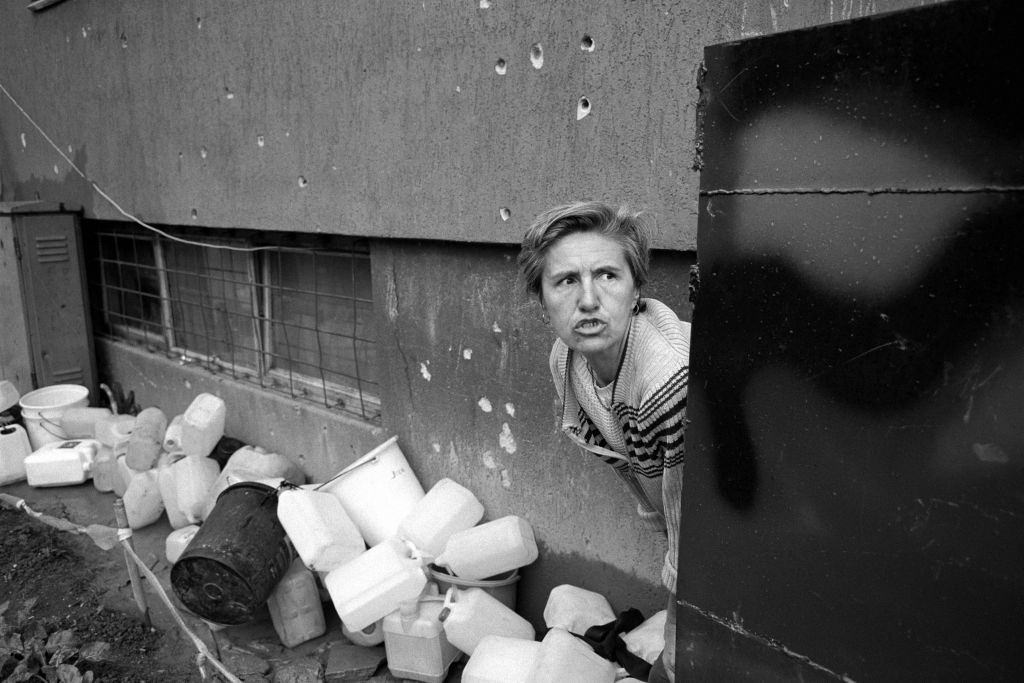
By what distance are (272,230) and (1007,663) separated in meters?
4.30

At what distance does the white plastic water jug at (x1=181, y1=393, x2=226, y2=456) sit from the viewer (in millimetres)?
4832

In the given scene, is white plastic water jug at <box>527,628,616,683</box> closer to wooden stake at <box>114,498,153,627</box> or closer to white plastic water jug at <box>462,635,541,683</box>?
white plastic water jug at <box>462,635,541,683</box>

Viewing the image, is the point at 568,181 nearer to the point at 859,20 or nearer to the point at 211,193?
the point at 859,20

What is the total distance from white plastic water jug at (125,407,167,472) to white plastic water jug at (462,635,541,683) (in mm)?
3239

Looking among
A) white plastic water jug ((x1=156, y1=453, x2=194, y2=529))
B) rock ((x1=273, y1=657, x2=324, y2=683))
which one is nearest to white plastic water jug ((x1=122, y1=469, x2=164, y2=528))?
white plastic water jug ((x1=156, y1=453, x2=194, y2=529))

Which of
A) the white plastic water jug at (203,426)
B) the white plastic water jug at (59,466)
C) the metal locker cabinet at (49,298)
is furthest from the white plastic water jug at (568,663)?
the metal locker cabinet at (49,298)

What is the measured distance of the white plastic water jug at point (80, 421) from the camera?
18.9 ft

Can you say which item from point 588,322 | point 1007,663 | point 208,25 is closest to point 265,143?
point 208,25

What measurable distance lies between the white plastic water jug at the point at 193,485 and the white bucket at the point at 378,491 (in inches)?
42.2

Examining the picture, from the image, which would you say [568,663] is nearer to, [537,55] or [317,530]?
[317,530]

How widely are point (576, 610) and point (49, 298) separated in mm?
5646

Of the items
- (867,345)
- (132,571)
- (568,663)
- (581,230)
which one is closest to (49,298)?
(132,571)

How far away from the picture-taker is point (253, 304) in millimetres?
5172

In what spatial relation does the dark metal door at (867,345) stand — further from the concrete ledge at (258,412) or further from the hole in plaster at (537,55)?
the concrete ledge at (258,412)
